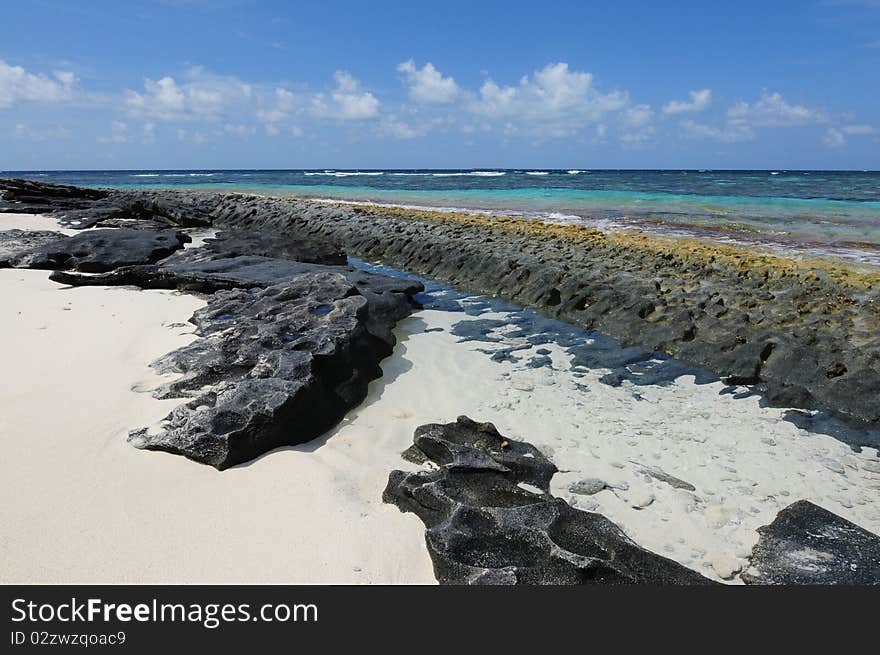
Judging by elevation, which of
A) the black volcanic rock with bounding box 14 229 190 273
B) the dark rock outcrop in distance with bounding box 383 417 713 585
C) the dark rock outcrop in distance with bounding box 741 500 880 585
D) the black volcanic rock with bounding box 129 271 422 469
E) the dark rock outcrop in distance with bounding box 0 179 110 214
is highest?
the dark rock outcrop in distance with bounding box 0 179 110 214

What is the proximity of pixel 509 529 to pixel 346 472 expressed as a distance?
1.14 m

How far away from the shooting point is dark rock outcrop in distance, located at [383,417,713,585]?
2.48 metres

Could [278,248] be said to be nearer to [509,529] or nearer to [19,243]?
[19,243]

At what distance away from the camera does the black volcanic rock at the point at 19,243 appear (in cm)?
922

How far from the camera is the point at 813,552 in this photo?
110 inches

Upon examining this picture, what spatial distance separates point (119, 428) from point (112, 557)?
4.54 feet

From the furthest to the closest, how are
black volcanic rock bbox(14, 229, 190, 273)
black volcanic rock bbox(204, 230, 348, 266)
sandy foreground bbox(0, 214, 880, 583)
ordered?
black volcanic rock bbox(204, 230, 348, 266)
black volcanic rock bbox(14, 229, 190, 273)
sandy foreground bbox(0, 214, 880, 583)

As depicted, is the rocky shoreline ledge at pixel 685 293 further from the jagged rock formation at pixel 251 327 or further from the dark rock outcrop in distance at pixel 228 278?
the jagged rock formation at pixel 251 327

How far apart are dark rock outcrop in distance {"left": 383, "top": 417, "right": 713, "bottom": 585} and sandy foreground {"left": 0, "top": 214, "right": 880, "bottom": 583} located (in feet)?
0.45

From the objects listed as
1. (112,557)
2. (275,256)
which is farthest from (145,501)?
(275,256)

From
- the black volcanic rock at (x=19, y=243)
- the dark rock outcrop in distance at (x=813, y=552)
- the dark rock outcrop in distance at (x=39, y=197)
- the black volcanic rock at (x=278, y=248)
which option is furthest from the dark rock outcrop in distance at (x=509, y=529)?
the dark rock outcrop in distance at (x=39, y=197)

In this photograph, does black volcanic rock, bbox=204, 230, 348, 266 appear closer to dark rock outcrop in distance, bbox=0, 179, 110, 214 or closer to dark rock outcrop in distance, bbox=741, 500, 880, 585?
dark rock outcrop in distance, bbox=741, 500, 880, 585

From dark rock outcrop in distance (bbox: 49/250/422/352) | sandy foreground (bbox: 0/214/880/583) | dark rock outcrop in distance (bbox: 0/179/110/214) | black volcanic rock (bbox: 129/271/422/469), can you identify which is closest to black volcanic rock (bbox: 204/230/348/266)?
dark rock outcrop in distance (bbox: 49/250/422/352)

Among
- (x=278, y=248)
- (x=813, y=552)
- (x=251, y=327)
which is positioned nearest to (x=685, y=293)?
(x=813, y=552)
